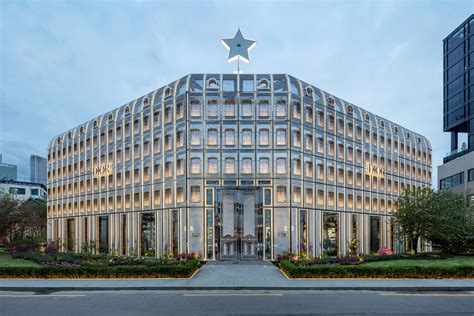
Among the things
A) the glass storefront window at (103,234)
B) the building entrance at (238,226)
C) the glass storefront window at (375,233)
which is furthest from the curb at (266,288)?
the glass storefront window at (375,233)

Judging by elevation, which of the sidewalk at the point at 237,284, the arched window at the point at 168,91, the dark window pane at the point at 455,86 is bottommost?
the sidewalk at the point at 237,284

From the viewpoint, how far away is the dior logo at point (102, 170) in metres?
54.8

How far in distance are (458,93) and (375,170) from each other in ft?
140

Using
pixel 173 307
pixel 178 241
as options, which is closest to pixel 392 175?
pixel 178 241

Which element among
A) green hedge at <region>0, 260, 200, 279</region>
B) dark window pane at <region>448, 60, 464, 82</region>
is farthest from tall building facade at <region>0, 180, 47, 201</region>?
dark window pane at <region>448, 60, 464, 82</region>

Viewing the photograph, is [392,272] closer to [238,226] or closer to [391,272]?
[391,272]

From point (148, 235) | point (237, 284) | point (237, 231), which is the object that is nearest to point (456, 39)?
point (237, 231)

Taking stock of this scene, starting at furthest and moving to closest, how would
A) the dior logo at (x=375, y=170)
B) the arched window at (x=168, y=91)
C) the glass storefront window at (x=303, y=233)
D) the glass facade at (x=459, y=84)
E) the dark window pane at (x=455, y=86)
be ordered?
the dark window pane at (x=455, y=86) < the glass facade at (x=459, y=84) < the dior logo at (x=375, y=170) < the arched window at (x=168, y=91) < the glass storefront window at (x=303, y=233)

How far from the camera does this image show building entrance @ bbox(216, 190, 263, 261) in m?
40.8

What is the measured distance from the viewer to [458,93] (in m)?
83.5

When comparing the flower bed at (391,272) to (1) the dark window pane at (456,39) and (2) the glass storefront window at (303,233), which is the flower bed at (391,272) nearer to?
(2) the glass storefront window at (303,233)

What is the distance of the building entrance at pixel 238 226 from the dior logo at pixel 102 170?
21001 millimetres

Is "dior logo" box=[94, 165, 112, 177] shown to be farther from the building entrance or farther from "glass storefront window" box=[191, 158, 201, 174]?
the building entrance

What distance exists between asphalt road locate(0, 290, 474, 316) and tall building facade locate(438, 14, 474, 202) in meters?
59.1
